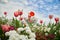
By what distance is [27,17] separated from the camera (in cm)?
212

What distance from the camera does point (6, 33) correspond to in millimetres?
1870

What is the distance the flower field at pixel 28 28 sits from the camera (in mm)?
1886

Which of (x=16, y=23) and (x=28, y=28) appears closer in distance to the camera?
(x=28, y=28)

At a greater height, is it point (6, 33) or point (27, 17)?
point (27, 17)

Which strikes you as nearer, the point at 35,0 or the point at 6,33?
the point at 6,33

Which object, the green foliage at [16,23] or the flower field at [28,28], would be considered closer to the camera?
the flower field at [28,28]

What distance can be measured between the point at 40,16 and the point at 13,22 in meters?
0.30

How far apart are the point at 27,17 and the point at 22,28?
0.25m

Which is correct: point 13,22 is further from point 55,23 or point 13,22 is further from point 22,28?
point 55,23

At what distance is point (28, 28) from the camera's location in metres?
1.92

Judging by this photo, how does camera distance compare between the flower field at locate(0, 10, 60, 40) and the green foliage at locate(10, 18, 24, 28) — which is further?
the green foliage at locate(10, 18, 24, 28)

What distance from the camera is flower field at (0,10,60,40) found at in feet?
6.19

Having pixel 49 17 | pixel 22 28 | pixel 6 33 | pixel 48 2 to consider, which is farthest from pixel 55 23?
pixel 6 33

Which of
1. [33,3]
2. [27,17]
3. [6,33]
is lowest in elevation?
[6,33]
